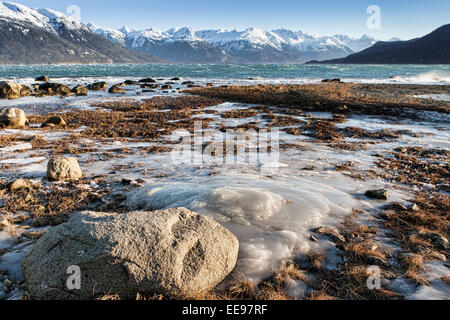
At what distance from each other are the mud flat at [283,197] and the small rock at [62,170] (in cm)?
24

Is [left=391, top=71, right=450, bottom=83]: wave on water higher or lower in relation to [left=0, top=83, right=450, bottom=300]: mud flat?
higher

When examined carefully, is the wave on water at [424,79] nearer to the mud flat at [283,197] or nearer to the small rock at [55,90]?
the mud flat at [283,197]

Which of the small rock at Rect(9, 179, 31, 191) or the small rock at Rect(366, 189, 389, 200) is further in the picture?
the small rock at Rect(9, 179, 31, 191)

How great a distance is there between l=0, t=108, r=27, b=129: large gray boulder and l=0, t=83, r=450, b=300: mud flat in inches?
24.2

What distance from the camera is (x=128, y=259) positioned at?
9.61 ft

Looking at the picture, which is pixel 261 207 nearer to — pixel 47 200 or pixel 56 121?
pixel 47 200

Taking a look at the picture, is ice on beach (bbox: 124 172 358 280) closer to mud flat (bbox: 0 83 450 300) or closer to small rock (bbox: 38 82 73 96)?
mud flat (bbox: 0 83 450 300)

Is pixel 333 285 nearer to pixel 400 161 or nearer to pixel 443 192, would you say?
pixel 443 192

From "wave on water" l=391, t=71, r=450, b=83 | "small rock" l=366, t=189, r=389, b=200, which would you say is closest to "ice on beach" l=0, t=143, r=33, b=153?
"small rock" l=366, t=189, r=389, b=200

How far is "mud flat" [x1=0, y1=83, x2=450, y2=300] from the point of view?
3430mm

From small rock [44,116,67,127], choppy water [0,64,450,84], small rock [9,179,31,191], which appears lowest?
small rock [9,179,31,191]

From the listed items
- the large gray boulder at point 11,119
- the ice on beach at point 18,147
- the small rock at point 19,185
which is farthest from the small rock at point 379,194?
the large gray boulder at point 11,119

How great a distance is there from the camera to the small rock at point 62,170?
6477 millimetres

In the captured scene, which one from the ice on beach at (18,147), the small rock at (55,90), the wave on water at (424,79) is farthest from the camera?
the wave on water at (424,79)
